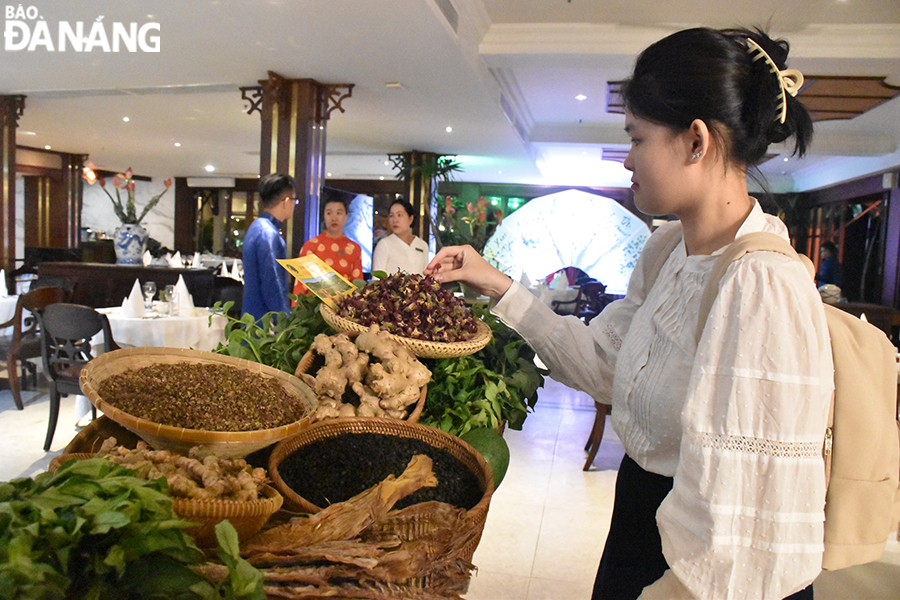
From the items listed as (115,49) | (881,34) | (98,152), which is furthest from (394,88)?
(98,152)

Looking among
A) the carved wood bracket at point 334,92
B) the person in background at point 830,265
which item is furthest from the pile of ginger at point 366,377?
the person in background at point 830,265

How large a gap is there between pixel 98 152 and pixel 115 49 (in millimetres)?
8377

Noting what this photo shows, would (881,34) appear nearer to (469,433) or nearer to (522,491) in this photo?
(522,491)

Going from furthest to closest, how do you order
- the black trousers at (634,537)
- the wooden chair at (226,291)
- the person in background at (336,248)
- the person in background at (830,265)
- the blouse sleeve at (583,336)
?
1. the person in background at (830,265)
2. the wooden chair at (226,291)
3. the person in background at (336,248)
4. the blouse sleeve at (583,336)
5. the black trousers at (634,537)

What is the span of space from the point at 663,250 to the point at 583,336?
0.24 metres

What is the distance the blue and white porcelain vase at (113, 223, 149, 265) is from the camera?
7230 mm

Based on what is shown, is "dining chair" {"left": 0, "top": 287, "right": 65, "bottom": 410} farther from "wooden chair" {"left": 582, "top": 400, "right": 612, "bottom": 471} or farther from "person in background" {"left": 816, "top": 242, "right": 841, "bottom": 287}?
"person in background" {"left": 816, "top": 242, "right": 841, "bottom": 287}

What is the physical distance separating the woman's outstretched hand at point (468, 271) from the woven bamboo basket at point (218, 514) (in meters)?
0.82

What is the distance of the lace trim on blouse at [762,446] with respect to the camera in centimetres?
77

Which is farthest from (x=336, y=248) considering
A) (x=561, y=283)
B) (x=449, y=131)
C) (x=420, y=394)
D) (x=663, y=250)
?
Answer: (x=449, y=131)

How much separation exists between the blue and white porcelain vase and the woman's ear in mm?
7363

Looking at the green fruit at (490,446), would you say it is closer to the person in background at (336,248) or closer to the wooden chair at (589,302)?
the person in background at (336,248)

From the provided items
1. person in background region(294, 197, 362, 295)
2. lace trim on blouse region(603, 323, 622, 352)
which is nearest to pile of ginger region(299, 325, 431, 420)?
lace trim on blouse region(603, 323, 622, 352)

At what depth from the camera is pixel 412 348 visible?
1322 mm
